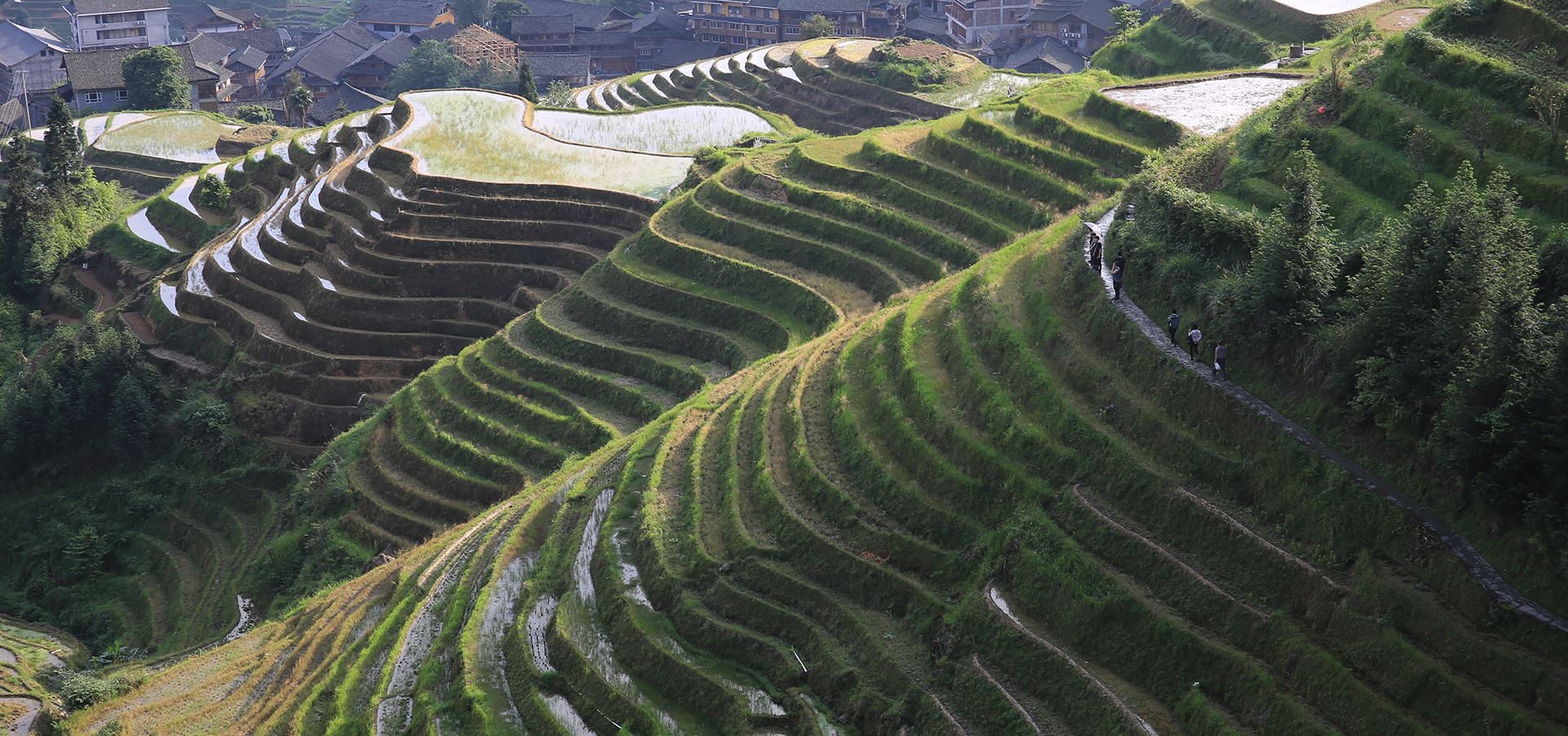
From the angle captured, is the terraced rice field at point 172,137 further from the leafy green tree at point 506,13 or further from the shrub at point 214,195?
the leafy green tree at point 506,13

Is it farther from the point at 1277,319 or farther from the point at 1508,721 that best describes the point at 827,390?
the point at 1508,721

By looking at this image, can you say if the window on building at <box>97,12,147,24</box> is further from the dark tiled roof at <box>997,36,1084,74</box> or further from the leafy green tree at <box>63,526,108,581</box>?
the leafy green tree at <box>63,526,108,581</box>

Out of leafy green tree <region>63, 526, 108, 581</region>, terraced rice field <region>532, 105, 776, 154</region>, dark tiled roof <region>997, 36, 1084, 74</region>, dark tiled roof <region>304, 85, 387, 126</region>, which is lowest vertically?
leafy green tree <region>63, 526, 108, 581</region>

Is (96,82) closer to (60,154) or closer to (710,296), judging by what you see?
(60,154)

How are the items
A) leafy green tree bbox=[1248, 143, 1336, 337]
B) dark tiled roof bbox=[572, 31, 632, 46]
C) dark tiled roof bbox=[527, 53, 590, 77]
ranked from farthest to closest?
dark tiled roof bbox=[572, 31, 632, 46] < dark tiled roof bbox=[527, 53, 590, 77] < leafy green tree bbox=[1248, 143, 1336, 337]

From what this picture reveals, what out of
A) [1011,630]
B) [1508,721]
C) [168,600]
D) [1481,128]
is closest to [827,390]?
[1011,630]

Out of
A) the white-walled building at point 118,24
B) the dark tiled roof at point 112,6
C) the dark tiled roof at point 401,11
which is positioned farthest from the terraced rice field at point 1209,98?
the dark tiled roof at point 112,6

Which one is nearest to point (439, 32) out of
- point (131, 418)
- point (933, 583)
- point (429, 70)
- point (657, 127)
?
point (429, 70)

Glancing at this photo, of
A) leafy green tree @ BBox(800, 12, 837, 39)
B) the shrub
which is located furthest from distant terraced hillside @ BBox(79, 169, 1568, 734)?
leafy green tree @ BBox(800, 12, 837, 39)
